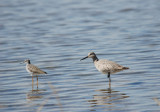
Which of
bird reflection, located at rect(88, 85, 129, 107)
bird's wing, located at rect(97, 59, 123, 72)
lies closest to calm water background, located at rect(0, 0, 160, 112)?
bird reflection, located at rect(88, 85, 129, 107)

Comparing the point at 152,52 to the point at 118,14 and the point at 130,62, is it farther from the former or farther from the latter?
the point at 118,14

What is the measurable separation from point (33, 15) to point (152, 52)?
14990mm

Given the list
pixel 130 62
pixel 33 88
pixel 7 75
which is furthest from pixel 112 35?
pixel 33 88

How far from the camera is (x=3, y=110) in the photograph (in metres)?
10.7

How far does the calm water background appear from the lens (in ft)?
37.0

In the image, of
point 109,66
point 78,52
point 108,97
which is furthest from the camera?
point 78,52

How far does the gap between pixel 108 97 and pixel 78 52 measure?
7.51m

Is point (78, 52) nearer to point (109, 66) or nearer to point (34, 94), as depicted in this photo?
point (109, 66)

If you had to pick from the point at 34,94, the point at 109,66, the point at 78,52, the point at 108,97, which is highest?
the point at 78,52

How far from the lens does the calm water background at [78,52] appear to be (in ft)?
37.0

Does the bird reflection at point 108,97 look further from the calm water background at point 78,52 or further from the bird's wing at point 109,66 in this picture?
the bird's wing at point 109,66

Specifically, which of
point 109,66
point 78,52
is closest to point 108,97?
point 109,66

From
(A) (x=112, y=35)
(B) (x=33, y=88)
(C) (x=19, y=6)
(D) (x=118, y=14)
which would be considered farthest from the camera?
(C) (x=19, y=6)

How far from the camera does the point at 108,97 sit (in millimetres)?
11602
